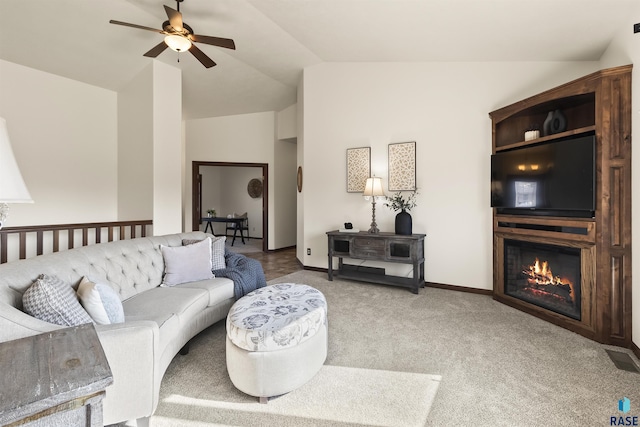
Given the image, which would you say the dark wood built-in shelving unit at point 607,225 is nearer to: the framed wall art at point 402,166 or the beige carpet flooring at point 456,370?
the beige carpet flooring at point 456,370

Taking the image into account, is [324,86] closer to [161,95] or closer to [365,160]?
[365,160]

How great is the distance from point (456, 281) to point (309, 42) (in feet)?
12.1

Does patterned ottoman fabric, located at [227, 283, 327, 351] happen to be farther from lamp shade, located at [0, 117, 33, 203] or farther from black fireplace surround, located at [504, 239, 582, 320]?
black fireplace surround, located at [504, 239, 582, 320]

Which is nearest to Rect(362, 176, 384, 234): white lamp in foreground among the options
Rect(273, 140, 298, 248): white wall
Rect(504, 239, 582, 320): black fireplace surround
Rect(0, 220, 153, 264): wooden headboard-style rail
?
Rect(504, 239, 582, 320): black fireplace surround

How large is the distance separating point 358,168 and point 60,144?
4.38m

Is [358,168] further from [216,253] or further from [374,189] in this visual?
[216,253]

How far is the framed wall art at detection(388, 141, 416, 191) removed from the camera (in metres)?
4.25

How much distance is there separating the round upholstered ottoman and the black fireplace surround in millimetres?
2409

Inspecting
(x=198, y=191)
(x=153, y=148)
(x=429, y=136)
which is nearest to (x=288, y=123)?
(x=198, y=191)

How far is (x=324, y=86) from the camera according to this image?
192 inches

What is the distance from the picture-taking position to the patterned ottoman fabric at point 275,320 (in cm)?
177

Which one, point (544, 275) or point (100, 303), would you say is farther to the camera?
point (544, 275)

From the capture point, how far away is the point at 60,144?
4539mm

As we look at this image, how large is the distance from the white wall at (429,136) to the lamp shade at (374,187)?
0.28m
